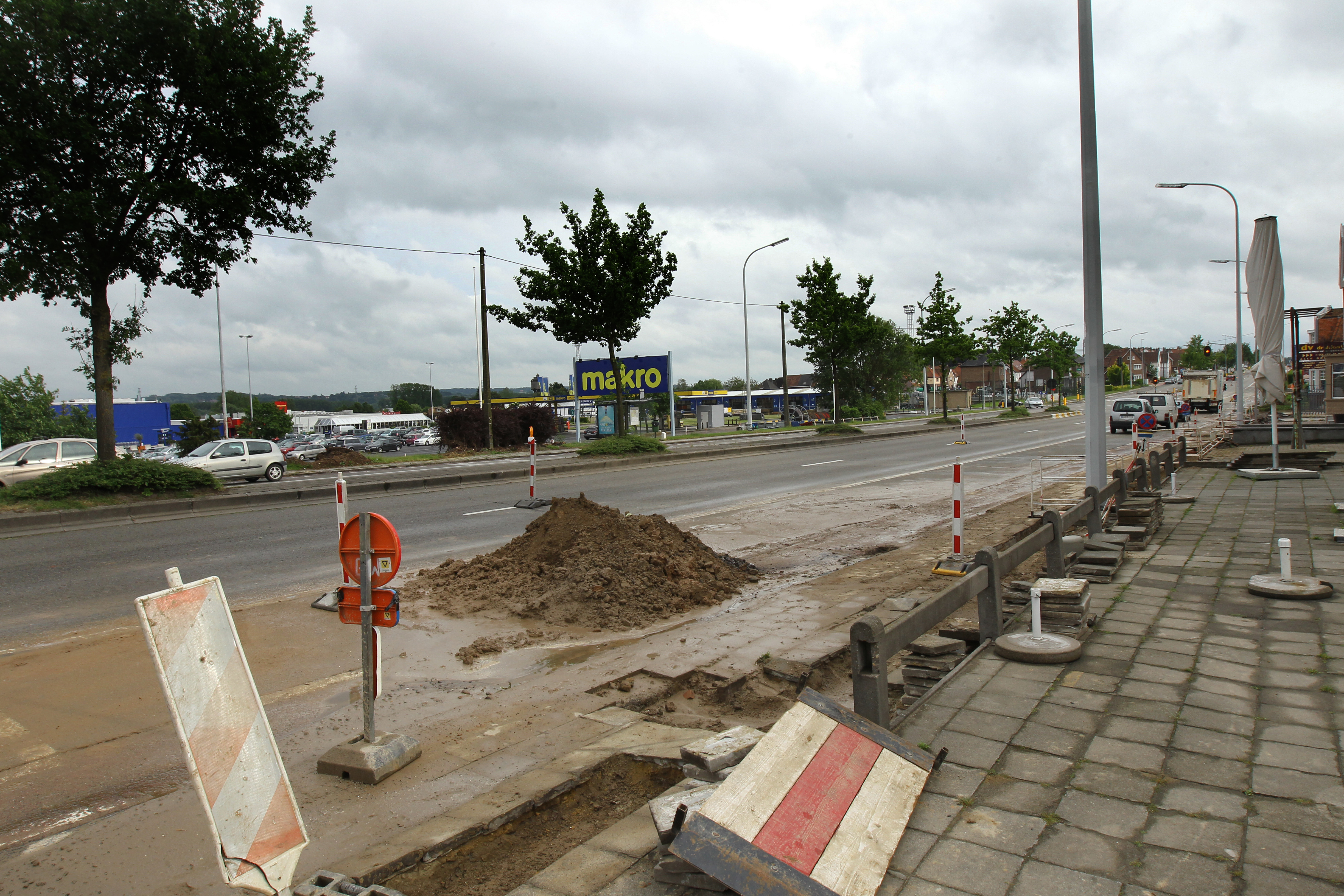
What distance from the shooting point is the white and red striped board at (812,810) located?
7.82 ft

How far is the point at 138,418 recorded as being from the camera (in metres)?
66.9

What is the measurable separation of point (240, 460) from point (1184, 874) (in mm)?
25016

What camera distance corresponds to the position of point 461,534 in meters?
11.3

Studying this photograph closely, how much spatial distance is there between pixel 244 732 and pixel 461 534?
8.73 m

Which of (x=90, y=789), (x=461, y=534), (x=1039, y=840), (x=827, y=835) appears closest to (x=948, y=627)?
(x=1039, y=840)

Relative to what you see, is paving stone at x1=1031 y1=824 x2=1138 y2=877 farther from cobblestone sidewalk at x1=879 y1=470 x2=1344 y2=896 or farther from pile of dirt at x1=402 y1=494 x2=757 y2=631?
pile of dirt at x1=402 y1=494 x2=757 y2=631

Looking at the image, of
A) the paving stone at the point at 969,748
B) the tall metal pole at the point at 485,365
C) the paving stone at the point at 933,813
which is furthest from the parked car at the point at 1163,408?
the paving stone at the point at 933,813

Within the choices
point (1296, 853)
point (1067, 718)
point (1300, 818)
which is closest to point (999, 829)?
point (1296, 853)

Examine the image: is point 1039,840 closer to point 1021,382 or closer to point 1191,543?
point 1191,543

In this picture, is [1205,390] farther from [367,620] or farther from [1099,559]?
[367,620]

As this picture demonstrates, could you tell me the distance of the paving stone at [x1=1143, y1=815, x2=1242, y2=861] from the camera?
103 inches

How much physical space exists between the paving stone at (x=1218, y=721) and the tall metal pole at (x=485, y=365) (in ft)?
92.0

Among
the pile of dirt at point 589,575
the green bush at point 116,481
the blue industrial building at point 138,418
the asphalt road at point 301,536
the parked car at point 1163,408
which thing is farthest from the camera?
the blue industrial building at point 138,418

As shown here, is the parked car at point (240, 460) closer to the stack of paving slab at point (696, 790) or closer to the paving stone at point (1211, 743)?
the stack of paving slab at point (696, 790)
